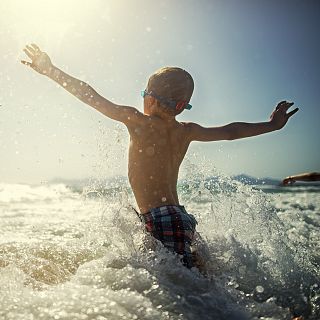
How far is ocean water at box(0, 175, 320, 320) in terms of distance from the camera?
220 centimetres

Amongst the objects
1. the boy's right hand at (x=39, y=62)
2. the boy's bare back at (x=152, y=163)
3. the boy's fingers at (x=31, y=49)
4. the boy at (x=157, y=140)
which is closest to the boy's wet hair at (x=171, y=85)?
the boy at (x=157, y=140)

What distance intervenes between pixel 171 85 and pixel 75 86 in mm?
839

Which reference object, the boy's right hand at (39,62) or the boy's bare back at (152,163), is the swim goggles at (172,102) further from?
the boy's right hand at (39,62)

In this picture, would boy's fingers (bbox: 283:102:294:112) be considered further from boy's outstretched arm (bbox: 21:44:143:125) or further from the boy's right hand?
the boy's right hand

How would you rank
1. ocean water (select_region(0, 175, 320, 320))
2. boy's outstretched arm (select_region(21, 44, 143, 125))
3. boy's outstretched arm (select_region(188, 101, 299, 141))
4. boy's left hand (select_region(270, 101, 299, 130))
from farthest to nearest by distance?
boy's left hand (select_region(270, 101, 299, 130)) → boy's outstretched arm (select_region(188, 101, 299, 141)) → boy's outstretched arm (select_region(21, 44, 143, 125)) → ocean water (select_region(0, 175, 320, 320))

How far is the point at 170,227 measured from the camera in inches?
129

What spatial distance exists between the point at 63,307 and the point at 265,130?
2637mm

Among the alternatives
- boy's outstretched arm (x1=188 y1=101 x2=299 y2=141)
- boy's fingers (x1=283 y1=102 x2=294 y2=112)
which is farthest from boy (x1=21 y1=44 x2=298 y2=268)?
boy's fingers (x1=283 y1=102 x2=294 y2=112)

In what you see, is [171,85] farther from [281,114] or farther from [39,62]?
[281,114]

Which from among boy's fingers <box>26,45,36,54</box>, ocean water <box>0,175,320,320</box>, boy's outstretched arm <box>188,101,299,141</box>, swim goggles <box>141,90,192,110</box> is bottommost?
ocean water <box>0,175,320,320</box>

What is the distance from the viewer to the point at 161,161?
343 centimetres

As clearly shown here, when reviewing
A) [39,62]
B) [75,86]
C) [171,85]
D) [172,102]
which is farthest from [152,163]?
[39,62]

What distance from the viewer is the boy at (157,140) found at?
10.5 ft

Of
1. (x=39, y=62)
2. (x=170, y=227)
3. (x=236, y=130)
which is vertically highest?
(x=39, y=62)
